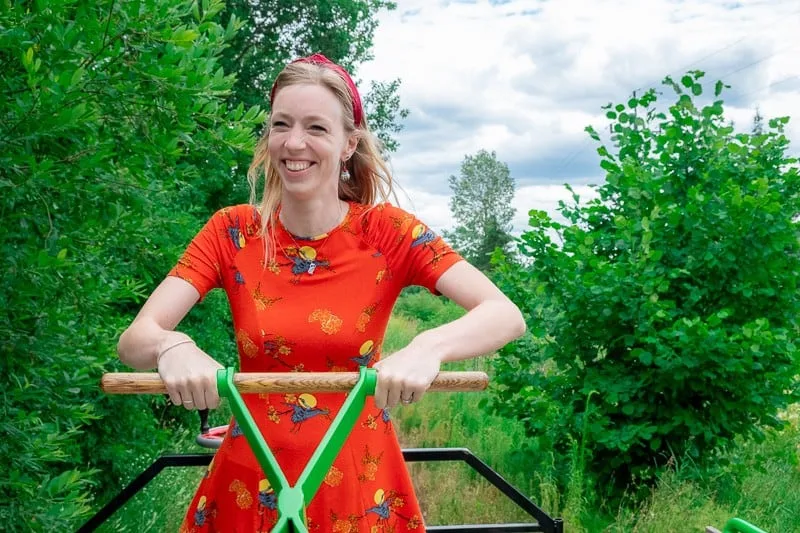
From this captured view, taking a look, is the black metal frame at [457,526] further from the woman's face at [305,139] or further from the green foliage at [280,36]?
the green foliage at [280,36]

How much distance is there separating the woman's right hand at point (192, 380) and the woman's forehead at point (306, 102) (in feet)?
2.39

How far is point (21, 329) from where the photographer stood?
3.07 metres

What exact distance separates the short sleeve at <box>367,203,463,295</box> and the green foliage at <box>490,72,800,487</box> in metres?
3.21

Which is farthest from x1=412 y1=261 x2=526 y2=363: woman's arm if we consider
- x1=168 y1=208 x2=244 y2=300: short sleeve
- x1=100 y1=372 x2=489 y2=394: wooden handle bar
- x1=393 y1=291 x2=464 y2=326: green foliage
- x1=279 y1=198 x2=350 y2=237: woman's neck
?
x1=393 y1=291 x2=464 y2=326: green foliage

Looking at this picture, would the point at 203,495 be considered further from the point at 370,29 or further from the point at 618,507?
the point at 370,29

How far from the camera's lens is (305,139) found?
218 centimetres

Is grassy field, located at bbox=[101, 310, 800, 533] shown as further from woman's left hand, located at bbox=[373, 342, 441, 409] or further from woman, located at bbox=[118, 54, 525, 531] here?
woman's left hand, located at bbox=[373, 342, 441, 409]

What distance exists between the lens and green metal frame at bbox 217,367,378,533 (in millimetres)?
1411

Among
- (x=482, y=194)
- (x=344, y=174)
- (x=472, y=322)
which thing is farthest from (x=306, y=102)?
(x=482, y=194)

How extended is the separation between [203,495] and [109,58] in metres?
1.80

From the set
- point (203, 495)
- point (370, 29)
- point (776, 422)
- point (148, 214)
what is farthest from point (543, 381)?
point (370, 29)

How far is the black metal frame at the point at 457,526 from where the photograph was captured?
250 cm

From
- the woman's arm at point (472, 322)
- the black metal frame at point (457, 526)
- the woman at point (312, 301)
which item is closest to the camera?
the woman's arm at point (472, 322)

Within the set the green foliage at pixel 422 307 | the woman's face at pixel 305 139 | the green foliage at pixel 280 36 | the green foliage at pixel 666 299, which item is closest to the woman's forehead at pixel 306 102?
the woman's face at pixel 305 139
